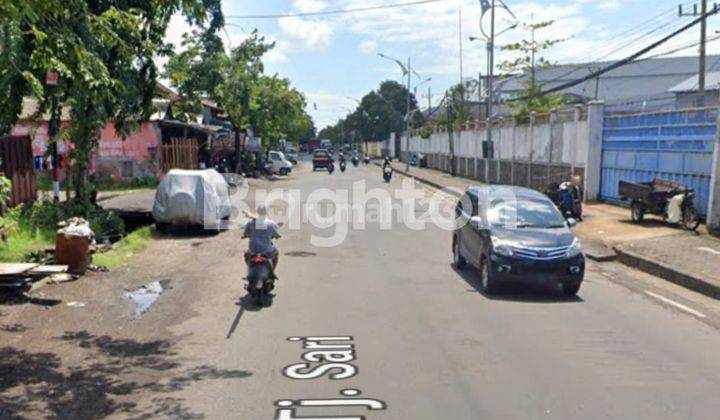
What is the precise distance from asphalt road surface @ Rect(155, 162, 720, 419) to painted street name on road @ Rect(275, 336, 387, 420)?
0.02 meters

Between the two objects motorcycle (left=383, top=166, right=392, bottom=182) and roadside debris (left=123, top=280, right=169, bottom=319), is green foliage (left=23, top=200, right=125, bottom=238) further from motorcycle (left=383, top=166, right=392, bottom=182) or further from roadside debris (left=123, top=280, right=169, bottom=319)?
motorcycle (left=383, top=166, right=392, bottom=182)

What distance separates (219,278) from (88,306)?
2.70m

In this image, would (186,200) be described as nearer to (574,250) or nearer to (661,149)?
(574,250)

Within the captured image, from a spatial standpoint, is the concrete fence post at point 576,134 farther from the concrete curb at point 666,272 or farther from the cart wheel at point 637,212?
the concrete curb at point 666,272

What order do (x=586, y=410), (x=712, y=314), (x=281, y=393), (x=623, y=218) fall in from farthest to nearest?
(x=623, y=218) < (x=712, y=314) < (x=281, y=393) < (x=586, y=410)

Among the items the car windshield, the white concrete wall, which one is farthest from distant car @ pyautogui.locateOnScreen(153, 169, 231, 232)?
the white concrete wall

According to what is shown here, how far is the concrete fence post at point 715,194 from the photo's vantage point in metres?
16.1

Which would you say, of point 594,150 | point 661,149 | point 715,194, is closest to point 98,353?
point 715,194

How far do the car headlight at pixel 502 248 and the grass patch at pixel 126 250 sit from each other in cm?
697

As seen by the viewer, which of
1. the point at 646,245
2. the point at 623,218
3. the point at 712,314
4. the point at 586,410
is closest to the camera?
the point at 586,410

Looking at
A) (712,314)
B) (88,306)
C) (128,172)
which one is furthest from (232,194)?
(712,314)

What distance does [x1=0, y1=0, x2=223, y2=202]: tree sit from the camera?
6.84 metres

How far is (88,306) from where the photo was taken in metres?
9.88

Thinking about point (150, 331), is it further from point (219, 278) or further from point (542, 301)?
point (542, 301)
